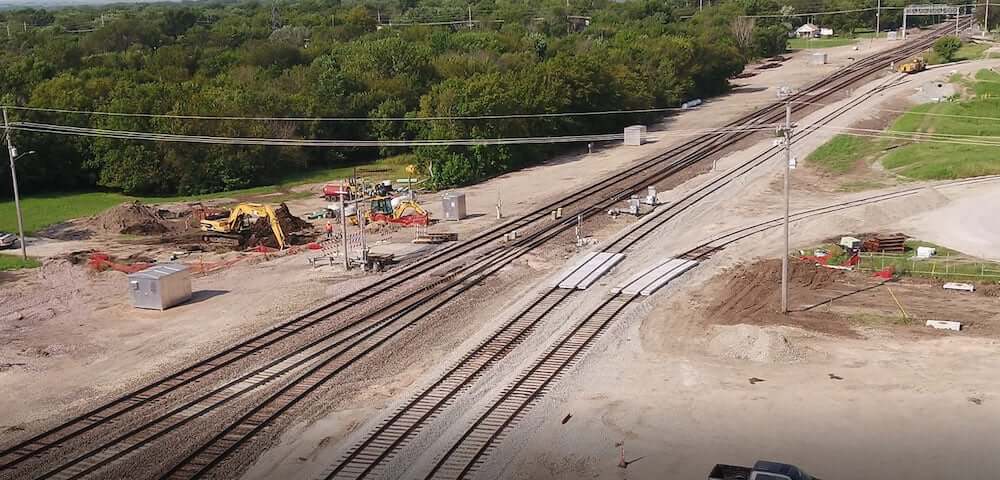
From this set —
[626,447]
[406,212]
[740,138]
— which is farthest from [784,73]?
[626,447]

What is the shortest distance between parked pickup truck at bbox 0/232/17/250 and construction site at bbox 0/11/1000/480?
4.73 ft

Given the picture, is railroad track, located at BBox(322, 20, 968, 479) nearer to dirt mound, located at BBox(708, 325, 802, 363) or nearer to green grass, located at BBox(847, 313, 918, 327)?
dirt mound, located at BBox(708, 325, 802, 363)

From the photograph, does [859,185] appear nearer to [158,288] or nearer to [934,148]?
[934,148]

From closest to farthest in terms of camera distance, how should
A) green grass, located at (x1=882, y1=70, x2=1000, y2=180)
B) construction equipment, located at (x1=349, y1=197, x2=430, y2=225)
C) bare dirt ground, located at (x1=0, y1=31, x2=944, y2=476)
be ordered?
bare dirt ground, located at (x1=0, y1=31, x2=944, y2=476) → construction equipment, located at (x1=349, y1=197, x2=430, y2=225) → green grass, located at (x1=882, y1=70, x2=1000, y2=180)

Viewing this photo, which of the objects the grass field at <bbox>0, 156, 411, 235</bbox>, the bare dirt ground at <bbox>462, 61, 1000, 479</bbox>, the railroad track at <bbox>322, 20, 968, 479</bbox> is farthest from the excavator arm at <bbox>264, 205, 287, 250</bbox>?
the bare dirt ground at <bbox>462, 61, 1000, 479</bbox>

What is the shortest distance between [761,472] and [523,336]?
1187 centimetres

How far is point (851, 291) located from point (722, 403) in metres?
11.2

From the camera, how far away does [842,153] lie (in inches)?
2344

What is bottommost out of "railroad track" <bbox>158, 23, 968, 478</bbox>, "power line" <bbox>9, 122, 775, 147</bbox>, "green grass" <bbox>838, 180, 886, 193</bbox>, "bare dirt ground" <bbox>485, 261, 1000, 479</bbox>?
"bare dirt ground" <bbox>485, 261, 1000, 479</bbox>

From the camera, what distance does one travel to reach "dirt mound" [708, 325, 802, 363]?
26797 millimetres

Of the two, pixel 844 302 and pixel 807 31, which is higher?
pixel 807 31

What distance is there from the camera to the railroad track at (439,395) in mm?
21062

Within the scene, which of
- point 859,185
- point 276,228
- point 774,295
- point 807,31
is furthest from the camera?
point 807,31

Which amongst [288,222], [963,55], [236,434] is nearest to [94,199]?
[288,222]
